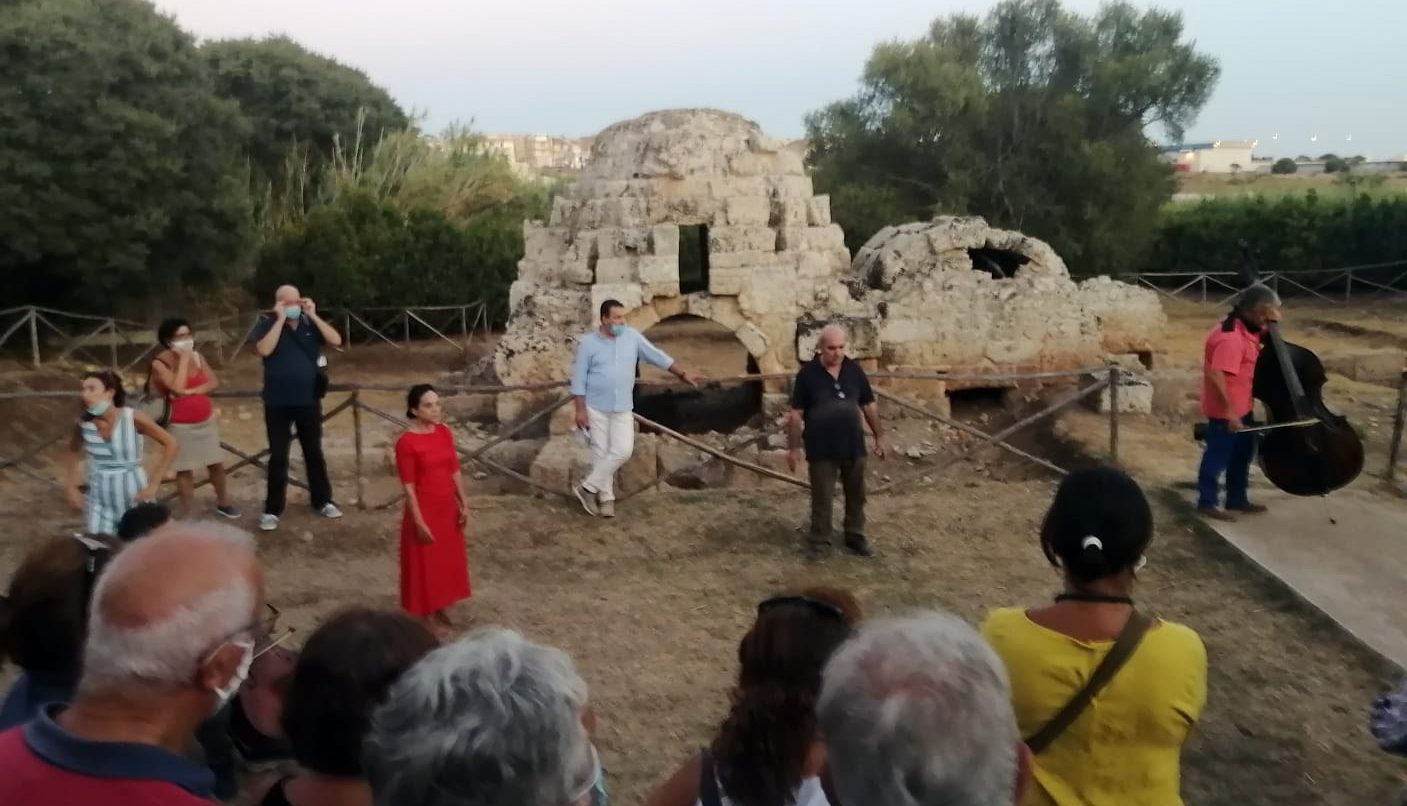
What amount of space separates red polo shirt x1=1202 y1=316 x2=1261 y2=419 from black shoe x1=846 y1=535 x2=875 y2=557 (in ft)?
8.14

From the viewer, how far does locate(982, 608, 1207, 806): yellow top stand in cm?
253

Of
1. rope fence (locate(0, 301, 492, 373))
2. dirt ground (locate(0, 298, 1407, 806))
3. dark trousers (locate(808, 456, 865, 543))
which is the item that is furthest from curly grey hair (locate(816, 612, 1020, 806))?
rope fence (locate(0, 301, 492, 373))

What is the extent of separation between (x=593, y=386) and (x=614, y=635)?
2.19 m

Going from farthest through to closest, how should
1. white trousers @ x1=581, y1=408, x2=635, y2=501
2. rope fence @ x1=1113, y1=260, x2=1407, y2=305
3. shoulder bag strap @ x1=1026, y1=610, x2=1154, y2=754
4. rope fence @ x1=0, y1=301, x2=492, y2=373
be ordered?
rope fence @ x1=1113, y1=260, x2=1407, y2=305, rope fence @ x1=0, y1=301, x2=492, y2=373, white trousers @ x1=581, y1=408, x2=635, y2=501, shoulder bag strap @ x1=1026, y1=610, x2=1154, y2=754

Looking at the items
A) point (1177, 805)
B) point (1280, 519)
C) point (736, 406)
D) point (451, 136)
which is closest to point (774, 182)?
point (736, 406)

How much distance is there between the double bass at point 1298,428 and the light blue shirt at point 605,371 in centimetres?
414

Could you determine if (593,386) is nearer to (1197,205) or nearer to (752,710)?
(752,710)

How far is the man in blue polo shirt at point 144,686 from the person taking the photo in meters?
1.91

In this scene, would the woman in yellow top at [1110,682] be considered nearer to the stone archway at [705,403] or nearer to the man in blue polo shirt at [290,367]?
the man in blue polo shirt at [290,367]

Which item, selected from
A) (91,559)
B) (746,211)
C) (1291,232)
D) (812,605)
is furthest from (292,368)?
(1291,232)

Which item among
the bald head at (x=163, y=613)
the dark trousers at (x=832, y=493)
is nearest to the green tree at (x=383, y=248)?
the dark trousers at (x=832, y=493)

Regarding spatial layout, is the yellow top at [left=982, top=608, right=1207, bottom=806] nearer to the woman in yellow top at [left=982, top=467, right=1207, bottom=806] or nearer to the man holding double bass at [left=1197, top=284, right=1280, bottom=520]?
the woman in yellow top at [left=982, top=467, right=1207, bottom=806]

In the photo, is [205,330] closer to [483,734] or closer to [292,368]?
[292,368]

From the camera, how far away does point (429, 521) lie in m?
5.91
